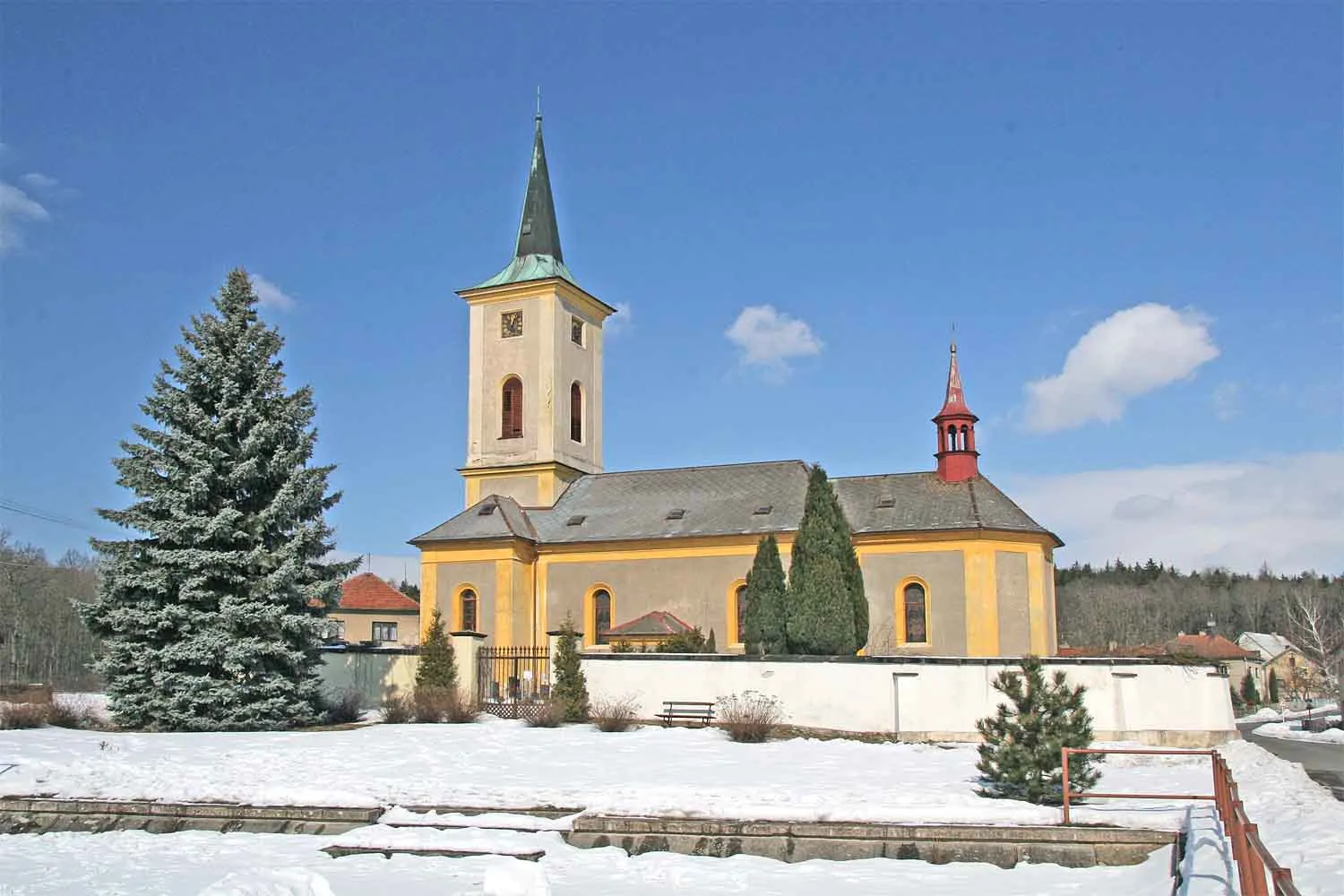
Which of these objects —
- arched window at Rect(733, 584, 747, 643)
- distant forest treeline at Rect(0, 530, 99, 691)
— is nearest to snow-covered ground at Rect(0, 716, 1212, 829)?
arched window at Rect(733, 584, 747, 643)

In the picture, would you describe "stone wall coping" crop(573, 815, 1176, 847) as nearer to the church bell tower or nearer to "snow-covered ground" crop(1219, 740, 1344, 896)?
"snow-covered ground" crop(1219, 740, 1344, 896)

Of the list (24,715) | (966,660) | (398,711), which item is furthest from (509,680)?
(966,660)

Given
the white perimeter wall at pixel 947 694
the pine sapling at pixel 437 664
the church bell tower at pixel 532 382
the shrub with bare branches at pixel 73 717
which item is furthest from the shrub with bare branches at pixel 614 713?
the church bell tower at pixel 532 382

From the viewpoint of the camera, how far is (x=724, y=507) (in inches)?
1411

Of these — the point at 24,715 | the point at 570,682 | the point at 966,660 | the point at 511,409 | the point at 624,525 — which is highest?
the point at 511,409

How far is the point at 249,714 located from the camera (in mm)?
22641

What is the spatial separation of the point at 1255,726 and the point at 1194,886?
49477 mm

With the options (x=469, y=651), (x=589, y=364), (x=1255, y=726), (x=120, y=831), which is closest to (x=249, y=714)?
(x=469, y=651)

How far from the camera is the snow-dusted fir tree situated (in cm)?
2264

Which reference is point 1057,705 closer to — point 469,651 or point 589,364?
point 469,651

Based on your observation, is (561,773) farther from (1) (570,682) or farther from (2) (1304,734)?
(2) (1304,734)

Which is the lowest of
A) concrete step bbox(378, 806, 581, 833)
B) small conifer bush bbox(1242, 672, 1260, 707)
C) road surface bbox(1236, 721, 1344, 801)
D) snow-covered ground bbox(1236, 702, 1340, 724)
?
snow-covered ground bbox(1236, 702, 1340, 724)

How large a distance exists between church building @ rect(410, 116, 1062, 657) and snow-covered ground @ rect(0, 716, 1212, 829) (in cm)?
1104

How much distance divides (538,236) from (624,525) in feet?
40.9
